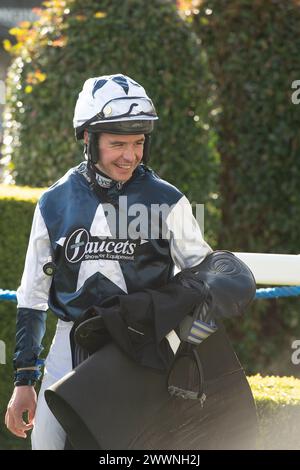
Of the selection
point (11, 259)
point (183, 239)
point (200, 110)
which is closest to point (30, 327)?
point (183, 239)

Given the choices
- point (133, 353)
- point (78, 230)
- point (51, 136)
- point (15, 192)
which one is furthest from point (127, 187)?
point (51, 136)

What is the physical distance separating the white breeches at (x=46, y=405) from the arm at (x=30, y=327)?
0.18ft

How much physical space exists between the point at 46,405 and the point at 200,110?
11.7 feet

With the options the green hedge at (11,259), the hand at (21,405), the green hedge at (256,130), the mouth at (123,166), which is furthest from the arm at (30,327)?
the green hedge at (256,130)

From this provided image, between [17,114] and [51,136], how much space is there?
36 cm

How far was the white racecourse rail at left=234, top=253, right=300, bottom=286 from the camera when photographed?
167 inches

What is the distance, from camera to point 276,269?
425cm

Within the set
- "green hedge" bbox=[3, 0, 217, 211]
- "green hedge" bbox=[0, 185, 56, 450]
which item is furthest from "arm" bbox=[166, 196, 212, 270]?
"green hedge" bbox=[3, 0, 217, 211]

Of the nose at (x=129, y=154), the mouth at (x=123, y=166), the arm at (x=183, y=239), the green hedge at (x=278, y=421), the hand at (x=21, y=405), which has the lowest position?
the green hedge at (x=278, y=421)

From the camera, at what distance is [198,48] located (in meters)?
6.43

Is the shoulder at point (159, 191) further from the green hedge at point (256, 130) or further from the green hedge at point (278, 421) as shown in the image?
the green hedge at point (256, 130)

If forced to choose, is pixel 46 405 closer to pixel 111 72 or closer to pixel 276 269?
pixel 276 269

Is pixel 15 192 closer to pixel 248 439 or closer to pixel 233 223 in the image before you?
pixel 233 223

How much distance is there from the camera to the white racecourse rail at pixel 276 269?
425cm
